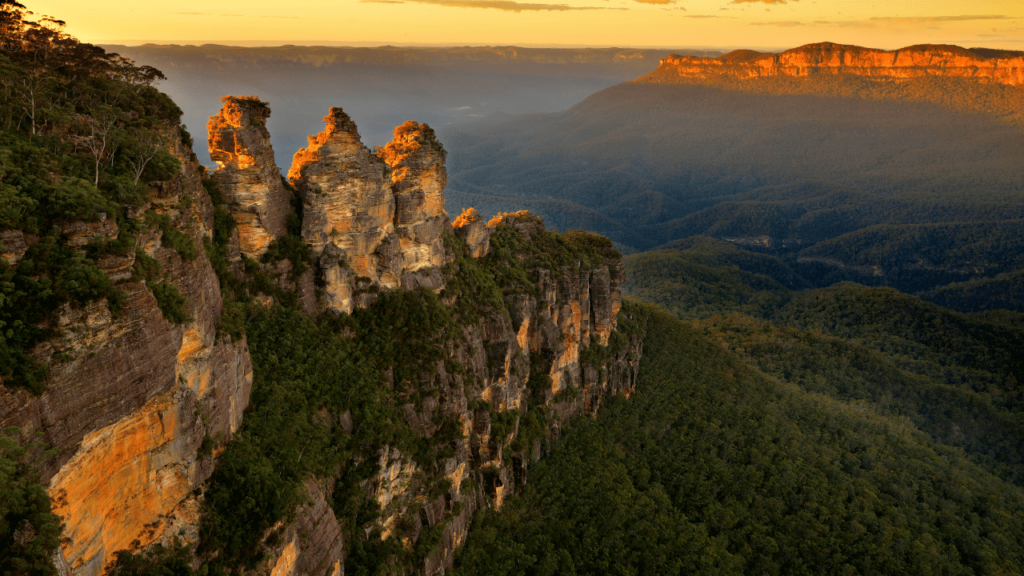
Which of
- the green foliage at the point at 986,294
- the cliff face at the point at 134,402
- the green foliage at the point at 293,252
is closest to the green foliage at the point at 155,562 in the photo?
the cliff face at the point at 134,402

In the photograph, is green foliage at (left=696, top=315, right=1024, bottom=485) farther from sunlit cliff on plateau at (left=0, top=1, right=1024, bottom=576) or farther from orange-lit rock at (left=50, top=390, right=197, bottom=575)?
orange-lit rock at (left=50, top=390, right=197, bottom=575)

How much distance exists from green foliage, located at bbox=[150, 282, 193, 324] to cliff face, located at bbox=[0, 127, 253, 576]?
31 cm

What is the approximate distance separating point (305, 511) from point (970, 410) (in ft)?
340

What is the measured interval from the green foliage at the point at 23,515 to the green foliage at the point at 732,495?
25.8m

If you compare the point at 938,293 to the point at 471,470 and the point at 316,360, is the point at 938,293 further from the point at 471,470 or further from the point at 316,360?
the point at 316,360

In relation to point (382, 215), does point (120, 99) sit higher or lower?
higher

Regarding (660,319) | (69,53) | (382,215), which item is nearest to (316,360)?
(382,215)

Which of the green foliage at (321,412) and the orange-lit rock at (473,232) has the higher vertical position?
the orange-lit rock at (473,232)

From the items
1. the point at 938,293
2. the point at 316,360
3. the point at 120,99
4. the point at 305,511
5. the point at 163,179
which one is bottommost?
the point at 938,293

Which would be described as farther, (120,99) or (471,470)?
(471,470)

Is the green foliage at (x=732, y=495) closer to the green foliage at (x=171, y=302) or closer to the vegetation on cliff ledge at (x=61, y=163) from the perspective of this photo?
the green foliage at (x=171, y=302)

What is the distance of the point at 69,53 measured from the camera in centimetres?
2314

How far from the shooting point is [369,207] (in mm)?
34438

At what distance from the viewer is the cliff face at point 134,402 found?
1462 cm
